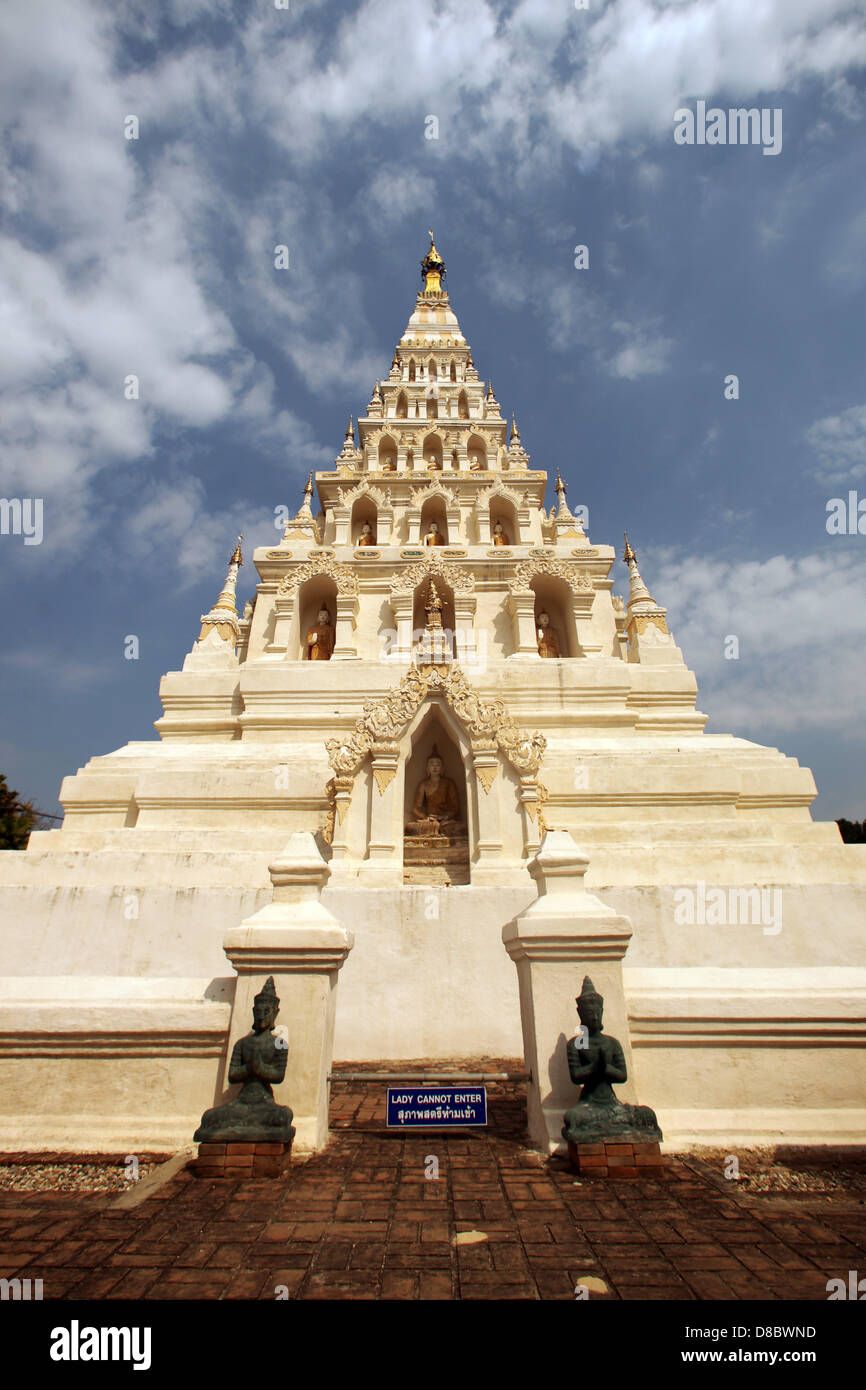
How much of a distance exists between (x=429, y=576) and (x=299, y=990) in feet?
47.7

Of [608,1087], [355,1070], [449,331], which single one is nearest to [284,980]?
[608,1087]

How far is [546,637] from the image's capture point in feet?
64.4

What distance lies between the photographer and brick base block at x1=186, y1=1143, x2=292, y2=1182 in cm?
488

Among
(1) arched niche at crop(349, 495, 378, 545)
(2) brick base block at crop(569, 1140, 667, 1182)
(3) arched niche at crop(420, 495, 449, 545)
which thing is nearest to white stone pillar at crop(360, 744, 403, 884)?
(2) brick base block at crop(569, 1140, 667, 1182)

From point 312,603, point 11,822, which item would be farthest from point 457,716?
point 11,822

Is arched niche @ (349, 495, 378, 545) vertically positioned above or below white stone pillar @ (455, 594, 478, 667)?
above

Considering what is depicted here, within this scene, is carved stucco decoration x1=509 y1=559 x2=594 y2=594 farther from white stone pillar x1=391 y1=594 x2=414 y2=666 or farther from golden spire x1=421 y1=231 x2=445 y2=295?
golden spire x1=421 y1=231 x2=445 y2=295

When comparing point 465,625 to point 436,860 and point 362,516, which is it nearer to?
point 362,516

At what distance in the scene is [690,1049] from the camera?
226 inches

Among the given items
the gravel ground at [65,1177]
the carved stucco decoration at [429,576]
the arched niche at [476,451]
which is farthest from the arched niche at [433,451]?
the gravel ground at [65,1177]

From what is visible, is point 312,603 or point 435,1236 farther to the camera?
point 312,603

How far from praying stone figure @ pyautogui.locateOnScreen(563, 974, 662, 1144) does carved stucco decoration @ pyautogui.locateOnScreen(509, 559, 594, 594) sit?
14.7 m

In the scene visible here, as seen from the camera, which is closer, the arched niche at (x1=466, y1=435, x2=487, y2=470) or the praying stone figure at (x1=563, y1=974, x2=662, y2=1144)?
the praying stone figure at (x1=563, y1=974, x2=662, y2=1144)

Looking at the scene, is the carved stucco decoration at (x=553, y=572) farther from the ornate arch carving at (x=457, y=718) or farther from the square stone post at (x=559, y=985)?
the square stone post at (x=559, y=985)
